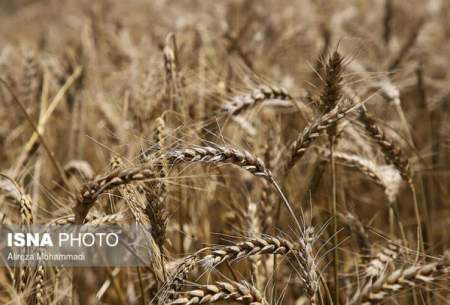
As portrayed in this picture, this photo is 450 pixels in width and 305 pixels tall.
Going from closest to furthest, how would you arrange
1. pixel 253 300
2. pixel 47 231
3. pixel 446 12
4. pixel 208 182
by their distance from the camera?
pixel 253 300, pixel 47 231, pixel 208 182, pixel 446 12

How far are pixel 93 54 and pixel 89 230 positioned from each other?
7.74 feet

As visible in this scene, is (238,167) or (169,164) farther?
(238,167)

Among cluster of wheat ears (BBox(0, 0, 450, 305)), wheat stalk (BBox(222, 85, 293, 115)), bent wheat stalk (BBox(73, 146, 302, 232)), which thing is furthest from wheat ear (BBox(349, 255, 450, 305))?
wheat stalk (BBox(222, 85, 293, 115))

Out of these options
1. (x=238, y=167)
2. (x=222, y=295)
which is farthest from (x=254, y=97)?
(x=222, y=295)

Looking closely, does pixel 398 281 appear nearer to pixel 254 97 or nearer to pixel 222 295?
pixel 222 295

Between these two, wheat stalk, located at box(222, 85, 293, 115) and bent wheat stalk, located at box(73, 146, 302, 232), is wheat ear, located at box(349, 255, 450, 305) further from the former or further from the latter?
wheat stalk, located at box(222, 85, 293, 115)

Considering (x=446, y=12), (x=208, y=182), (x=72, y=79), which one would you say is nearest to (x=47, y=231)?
(x=208, y=182)

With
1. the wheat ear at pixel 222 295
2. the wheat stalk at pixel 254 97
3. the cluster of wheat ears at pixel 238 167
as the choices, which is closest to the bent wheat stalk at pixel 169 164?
the cluster of wheat ears at pixel 238 167

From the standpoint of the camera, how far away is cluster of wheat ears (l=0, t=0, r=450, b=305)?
1.27 m

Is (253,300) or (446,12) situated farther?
(446,12)

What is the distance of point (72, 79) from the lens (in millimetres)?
2850

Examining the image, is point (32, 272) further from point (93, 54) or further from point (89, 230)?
point (93, 54)

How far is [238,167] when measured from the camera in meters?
1.38

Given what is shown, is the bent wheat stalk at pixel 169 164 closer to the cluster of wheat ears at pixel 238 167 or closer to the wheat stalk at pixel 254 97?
the cluster of wheat ears at pixel 238 167
